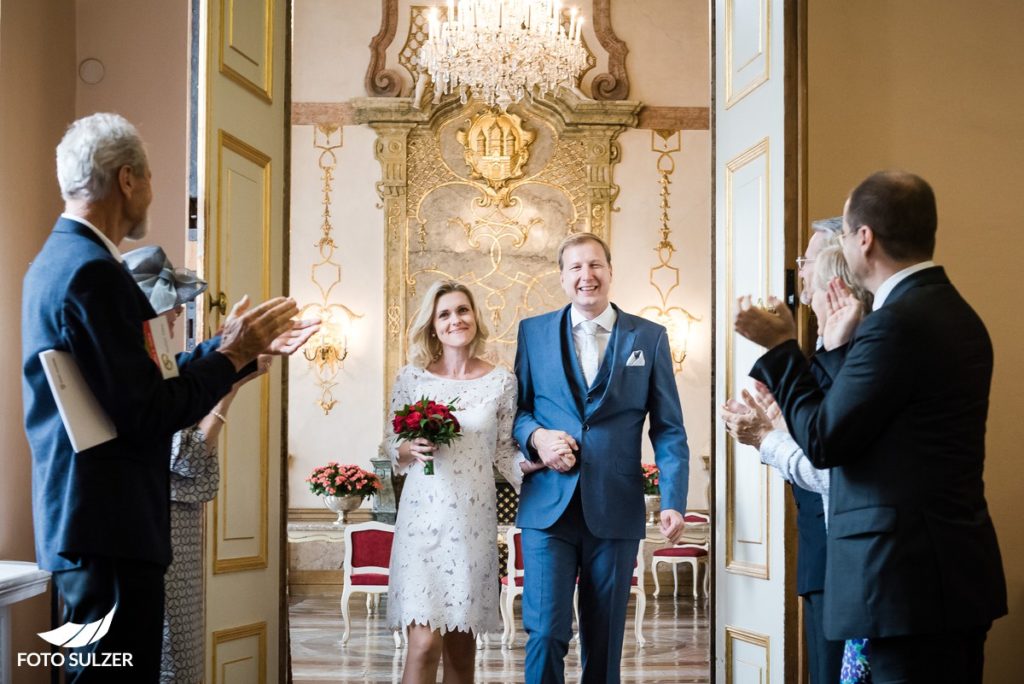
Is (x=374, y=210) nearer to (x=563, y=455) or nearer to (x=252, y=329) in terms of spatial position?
(x=563, y=455)

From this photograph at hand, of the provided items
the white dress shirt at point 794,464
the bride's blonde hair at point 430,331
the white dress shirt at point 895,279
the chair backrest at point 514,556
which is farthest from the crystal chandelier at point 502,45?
the white dress shirt at point 895,279

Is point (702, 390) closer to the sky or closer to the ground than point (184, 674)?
closer to the sky

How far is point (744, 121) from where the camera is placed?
4312 millimetres

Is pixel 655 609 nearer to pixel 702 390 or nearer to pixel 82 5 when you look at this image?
pixel 702 390

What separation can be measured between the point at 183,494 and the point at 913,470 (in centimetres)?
215

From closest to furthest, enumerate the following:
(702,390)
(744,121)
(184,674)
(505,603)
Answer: (184,674) → (744,121) → (505,603) → (702,390)

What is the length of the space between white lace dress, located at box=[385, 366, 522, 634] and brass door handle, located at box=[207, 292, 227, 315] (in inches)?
36.4

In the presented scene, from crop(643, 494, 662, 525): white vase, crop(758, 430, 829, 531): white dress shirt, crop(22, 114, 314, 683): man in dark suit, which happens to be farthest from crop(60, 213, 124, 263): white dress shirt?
crop(643, 494, 662, 525): white vase

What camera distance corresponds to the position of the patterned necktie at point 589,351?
4.35 meters

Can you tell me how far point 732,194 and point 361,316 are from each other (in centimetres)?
712

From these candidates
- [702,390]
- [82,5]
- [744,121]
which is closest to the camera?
[744,121]

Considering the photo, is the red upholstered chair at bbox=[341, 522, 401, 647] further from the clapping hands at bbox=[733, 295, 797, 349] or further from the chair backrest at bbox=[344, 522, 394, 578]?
the clapping hands at bbox=[733, 295, 797, 349]

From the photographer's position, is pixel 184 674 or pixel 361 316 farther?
pixel 361 316

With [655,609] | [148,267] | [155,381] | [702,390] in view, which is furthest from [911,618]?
[702,390]
